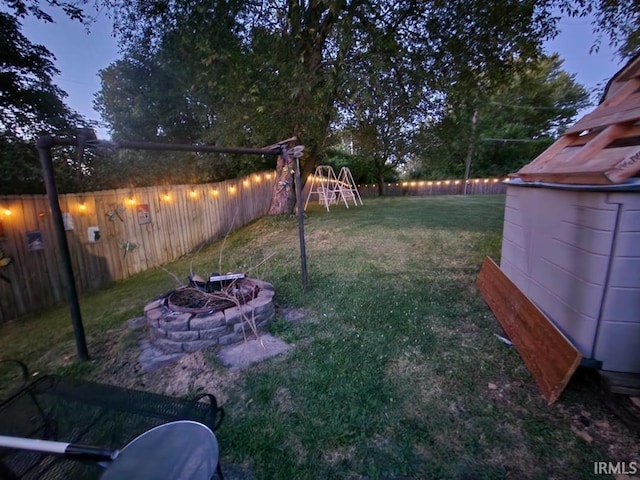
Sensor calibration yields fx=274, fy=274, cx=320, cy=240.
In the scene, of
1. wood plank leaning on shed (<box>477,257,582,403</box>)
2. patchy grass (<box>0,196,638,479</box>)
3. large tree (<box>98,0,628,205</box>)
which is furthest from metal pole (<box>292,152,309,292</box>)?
large tree (<box>98,0,628,205</box>)

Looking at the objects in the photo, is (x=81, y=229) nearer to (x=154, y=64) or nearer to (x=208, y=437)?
(x=208, y=437)

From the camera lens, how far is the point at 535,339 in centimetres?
205

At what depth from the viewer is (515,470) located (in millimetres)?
1380

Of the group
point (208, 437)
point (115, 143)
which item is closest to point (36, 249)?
point (115, 143)

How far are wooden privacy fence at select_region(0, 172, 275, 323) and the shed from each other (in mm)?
5767

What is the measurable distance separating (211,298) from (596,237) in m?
3.06

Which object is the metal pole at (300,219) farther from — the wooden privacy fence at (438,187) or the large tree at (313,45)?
the wooden privacy fence at (438,187)

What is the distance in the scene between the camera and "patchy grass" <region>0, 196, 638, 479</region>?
1463 mm

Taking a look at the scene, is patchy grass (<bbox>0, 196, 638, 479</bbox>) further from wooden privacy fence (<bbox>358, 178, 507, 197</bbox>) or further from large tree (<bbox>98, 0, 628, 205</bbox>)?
wooden privacy fence (<bbox>358, 178, 507, 197</bbox>)

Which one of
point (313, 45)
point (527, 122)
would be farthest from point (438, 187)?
point (313, 45)

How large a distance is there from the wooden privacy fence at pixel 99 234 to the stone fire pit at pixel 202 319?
2300mm

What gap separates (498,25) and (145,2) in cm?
616

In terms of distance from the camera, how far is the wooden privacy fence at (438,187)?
18.3 metres

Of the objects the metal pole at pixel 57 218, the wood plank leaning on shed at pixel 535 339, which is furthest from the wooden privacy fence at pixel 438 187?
the metal pole at pixel 57 218
